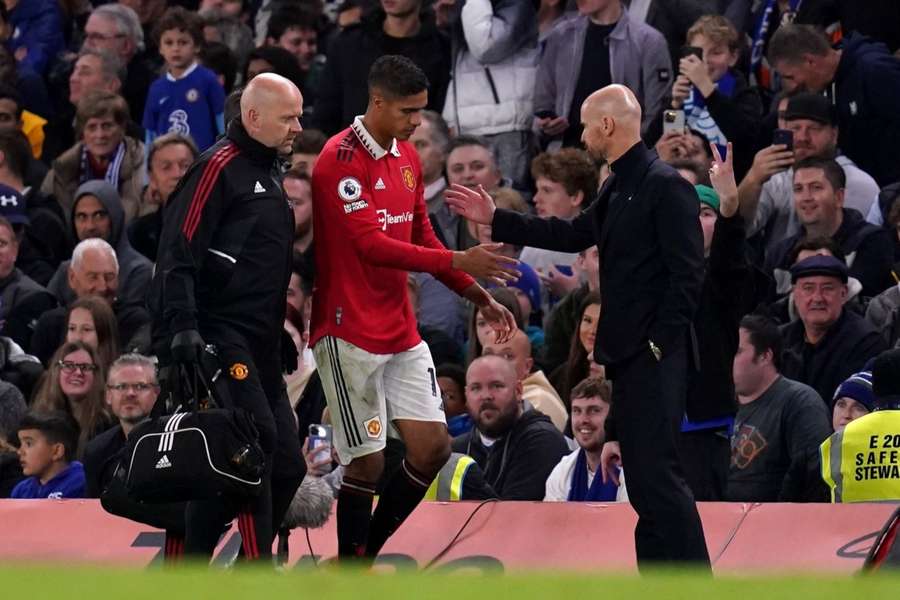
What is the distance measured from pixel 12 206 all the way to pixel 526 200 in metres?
3.59

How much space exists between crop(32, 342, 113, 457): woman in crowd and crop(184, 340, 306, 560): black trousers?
3425 millimetres

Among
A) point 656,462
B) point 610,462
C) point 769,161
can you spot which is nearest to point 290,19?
point 769,161

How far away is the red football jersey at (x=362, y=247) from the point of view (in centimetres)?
987

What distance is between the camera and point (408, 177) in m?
10.2

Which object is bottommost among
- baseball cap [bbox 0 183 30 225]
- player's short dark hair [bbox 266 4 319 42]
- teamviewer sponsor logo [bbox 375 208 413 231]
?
baseball cap [bbox 0 183 30 225]

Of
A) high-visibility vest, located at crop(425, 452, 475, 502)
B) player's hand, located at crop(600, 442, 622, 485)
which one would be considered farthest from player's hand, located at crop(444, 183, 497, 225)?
high-visibility vest, located at crop(425, 452, 475, 502)

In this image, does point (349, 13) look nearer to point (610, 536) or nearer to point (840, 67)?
point (840, 67)

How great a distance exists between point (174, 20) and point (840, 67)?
5.21 metres

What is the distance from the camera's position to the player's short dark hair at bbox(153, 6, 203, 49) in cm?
1669

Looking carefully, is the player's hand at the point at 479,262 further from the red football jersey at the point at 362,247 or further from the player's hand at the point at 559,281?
the player's hand at the point at 559,281

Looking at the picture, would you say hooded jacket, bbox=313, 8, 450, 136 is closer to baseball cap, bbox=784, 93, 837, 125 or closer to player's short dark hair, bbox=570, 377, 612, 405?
baseball cap, bbox=784, 93, 837, 125

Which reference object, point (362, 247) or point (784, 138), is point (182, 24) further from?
point (362, 247)

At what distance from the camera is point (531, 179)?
1549cm

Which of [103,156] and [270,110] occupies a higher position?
[270,110]
